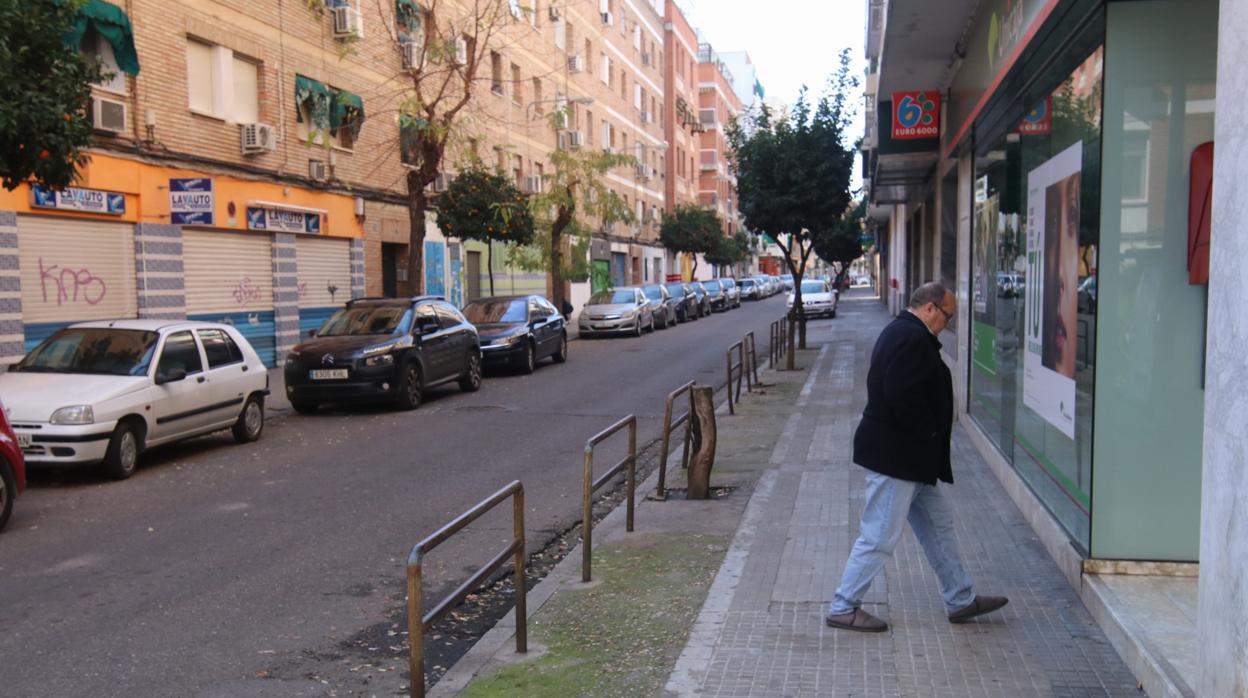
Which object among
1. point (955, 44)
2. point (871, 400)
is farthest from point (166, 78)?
point (871, 400)

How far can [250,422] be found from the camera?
12.1 meters

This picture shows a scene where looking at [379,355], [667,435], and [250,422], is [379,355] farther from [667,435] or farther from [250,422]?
[667,435]

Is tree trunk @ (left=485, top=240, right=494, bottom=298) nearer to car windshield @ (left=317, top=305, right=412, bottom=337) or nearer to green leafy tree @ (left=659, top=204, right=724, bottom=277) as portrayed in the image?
car windshield @ (left=317, top=305, right=412, bottom=337)

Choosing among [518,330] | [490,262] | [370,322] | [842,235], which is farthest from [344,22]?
[842,235]

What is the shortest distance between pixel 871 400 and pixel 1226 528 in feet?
6.32

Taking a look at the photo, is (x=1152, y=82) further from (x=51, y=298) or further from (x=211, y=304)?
(x=211, y=304)

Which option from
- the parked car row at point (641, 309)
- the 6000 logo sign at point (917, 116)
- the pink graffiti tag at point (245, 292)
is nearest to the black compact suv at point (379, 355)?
the pink graffiti tag at point (245, 292)

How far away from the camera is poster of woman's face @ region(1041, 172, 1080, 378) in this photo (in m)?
5.96

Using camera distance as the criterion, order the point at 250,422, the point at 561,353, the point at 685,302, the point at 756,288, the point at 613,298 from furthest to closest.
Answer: the point at 756,288 → the point at 685,302 → the point at 613,298 → the point at 561,353 → the point at 250,422

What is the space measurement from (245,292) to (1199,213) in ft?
61.0

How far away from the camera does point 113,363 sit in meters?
10.3

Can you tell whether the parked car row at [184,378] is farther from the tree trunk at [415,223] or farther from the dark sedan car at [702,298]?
the dark sedan car at [702,298]

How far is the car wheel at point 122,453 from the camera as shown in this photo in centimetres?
954

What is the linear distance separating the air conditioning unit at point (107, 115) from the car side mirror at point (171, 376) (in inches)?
294
